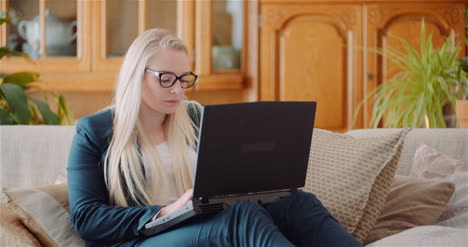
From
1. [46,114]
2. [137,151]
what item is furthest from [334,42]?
[137,151]

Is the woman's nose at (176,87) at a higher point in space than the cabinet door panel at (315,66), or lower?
lower

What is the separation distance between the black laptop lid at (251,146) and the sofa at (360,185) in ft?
0.92

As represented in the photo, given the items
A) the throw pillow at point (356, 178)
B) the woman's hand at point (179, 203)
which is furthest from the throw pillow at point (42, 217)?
the throw pillow at point (356, 178)

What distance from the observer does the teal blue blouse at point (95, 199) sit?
1.54 m

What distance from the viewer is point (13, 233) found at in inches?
61.4

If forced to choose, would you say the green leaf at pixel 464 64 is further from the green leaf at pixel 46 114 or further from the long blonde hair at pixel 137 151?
the green leaf at pixel 46 114

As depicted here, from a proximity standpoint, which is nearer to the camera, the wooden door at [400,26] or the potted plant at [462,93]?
the potted plant at [462,93]

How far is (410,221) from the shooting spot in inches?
69.6

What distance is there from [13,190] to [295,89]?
223 centimetres

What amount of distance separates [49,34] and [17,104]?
4.42 ft

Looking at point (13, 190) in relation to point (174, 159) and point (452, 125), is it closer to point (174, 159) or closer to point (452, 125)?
point (174, 159)

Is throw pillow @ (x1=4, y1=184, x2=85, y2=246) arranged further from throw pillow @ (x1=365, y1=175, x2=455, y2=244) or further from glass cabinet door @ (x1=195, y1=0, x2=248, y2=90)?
glass cabinet door @ (x1=195, y1=0, x2=248, y2=90)

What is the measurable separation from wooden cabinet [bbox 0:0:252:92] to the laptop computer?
2.18 m

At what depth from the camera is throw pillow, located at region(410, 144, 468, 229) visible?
1.81 metres
